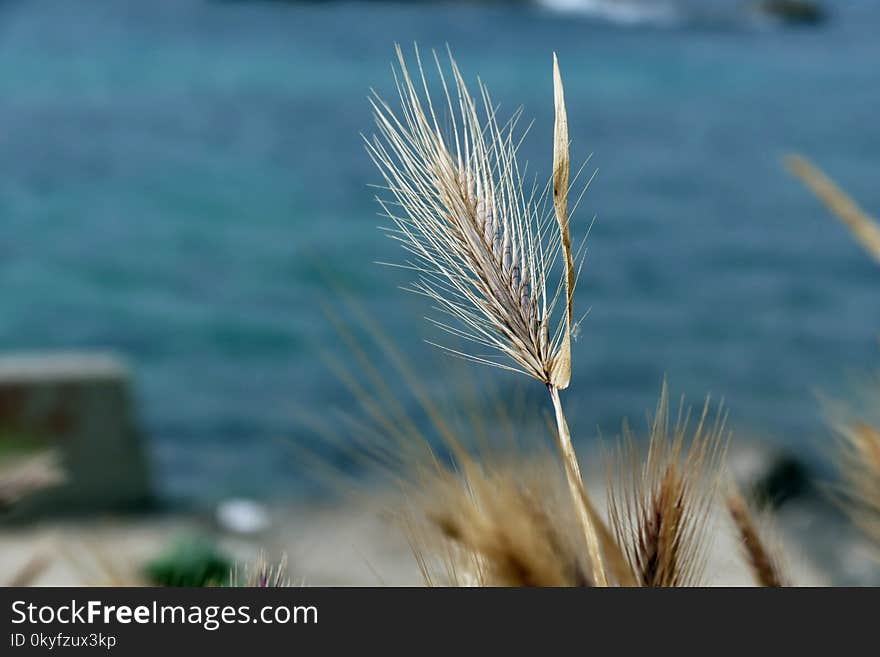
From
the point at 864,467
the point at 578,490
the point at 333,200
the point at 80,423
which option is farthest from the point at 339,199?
the point at 578,490

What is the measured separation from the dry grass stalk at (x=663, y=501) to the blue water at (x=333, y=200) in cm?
547

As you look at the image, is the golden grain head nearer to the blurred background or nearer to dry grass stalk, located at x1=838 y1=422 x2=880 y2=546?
dry grass stalk, located at x1=838 y1=422 x2=880 y2=546

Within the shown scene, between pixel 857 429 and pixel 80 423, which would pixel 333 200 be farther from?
pixel 857 429

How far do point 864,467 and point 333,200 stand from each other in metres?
9.36

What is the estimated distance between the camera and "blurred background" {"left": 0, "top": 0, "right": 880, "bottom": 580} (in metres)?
7.32

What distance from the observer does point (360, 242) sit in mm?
8969

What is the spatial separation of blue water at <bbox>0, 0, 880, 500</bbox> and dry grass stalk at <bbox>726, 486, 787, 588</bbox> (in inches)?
214

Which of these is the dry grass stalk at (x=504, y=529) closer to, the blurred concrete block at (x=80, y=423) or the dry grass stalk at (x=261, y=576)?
the dry grass stalk at (x=261, y=576)

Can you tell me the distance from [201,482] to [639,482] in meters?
6.01

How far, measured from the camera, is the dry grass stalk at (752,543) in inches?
19.4

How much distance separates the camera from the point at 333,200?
971cm

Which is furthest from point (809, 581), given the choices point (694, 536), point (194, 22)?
point (194, 22)

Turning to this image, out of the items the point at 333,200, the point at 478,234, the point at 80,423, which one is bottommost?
the point at 478,234

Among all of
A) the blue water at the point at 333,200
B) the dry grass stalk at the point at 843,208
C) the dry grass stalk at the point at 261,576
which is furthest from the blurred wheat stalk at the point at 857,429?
the blue water at the point at 333,200
